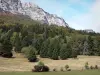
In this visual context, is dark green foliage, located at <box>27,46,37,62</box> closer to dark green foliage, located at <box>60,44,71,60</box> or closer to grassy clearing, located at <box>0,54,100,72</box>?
grassy clearing, located at <box>0,54,100,72</box>

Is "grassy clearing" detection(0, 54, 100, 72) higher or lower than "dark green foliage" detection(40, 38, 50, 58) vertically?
lower

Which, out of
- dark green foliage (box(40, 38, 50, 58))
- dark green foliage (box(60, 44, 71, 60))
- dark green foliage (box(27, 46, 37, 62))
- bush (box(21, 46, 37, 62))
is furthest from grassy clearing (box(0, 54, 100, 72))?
dark green foliage (box(40, 38, 50, 58))

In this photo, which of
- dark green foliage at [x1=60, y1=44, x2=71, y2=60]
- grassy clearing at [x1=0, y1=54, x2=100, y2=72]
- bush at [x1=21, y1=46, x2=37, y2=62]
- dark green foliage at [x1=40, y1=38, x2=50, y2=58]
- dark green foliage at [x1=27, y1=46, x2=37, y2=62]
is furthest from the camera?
dark green foliage at [x1=40, y1=38, x2=50, y2=58]

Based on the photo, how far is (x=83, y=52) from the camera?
438ft

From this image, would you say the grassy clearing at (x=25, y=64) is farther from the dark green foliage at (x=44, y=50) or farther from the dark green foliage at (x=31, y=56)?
the dark green foliage at (x=44, y=50)

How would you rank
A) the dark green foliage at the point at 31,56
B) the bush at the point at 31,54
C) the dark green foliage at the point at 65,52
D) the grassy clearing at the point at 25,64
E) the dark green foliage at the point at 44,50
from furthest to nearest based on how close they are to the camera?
the dark green foliage at the point at 44,50
the dark green foliage at the point at 65,52
the bush at the point at 31,54
the dark green foliage at the point at 31,56
the grassy clearing at the point at 25,64

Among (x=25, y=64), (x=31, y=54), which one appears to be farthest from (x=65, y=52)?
(x=25, y=64)

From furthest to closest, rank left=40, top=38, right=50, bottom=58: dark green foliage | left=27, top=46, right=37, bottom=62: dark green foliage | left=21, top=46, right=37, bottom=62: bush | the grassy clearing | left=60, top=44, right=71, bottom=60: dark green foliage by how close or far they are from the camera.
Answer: left=40, top=38, right=50, bottom=58: dark green foliage, left=60, top=44, right=71, bottom=60: dark green foliage, left=21, top=46, right=37, bottom=62: bush, left=27, top=46, right=37, bottom=62: dark green foliage, the grassy clearing

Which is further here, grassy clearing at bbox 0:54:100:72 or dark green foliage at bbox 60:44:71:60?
dark green foliage at bbox 60:44:71:60

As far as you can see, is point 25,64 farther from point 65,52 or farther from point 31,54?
point 65,52

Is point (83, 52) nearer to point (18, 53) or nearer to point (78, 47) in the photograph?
point (78, 47)

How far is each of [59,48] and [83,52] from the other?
30627 millimetres

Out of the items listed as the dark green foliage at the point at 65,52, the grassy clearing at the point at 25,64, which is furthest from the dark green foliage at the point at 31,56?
the dark green foliage at the point at 65,52

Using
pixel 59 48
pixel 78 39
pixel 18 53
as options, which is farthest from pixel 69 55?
pixel 78 39
